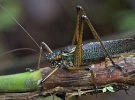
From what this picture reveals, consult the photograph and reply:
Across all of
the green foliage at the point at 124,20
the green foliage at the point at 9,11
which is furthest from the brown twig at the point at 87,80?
the green foliage at the point at 9,11

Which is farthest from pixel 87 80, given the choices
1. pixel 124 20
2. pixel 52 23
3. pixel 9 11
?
pixel 52 23

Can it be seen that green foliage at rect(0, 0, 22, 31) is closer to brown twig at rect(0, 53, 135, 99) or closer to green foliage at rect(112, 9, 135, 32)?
green foliage at rect(112, 9, 135, 32)

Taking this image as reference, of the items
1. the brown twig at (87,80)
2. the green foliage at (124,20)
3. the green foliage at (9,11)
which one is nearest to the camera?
the brown twig at (87,80)

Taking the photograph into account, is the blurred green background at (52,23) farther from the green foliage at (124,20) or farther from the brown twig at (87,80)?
the brown twig at (87,80)

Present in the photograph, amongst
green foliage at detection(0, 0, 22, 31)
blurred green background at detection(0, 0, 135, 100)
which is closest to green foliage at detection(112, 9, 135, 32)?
blurred green background at detection(0, 0, 135, 100)

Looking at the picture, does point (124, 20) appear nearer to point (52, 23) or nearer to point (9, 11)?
point (52, 23)

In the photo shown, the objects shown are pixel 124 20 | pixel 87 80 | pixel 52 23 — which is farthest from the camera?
pixel 52 23

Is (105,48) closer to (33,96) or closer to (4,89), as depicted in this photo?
(33,96)

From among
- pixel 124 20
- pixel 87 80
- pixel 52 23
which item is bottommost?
pixel 87 80

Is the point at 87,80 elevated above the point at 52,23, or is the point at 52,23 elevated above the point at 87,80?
the point at 52,23
